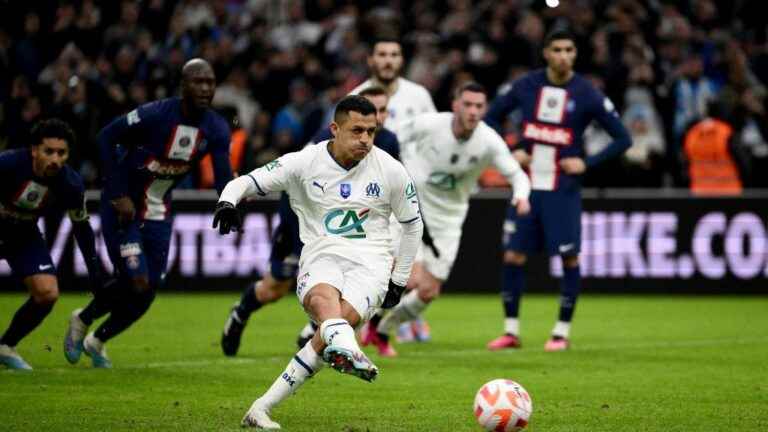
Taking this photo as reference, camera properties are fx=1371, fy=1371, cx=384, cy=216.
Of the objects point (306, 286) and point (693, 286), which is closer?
point (306, 286)

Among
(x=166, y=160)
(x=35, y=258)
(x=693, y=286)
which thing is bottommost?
(x=693, y=286)

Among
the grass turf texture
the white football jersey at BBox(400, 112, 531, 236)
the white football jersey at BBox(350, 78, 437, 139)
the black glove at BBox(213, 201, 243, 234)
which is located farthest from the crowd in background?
the black glove at BBox(213, 201, 243, 234)

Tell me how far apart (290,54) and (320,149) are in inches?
538

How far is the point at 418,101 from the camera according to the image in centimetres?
1359

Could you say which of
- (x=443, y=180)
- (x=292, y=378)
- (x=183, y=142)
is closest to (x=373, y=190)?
(x=292, y=378)

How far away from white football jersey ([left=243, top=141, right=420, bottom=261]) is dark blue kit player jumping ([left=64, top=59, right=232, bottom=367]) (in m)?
2.26

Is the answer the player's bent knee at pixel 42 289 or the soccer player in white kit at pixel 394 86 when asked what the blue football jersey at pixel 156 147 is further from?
the soccer player in white kit at pixel 394 86

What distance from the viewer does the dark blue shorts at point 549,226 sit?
12875 mm

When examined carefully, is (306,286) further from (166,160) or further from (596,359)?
(596,359)

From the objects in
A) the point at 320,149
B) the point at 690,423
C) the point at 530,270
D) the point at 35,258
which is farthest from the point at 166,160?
the point at 530,270

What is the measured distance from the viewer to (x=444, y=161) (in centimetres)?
1280

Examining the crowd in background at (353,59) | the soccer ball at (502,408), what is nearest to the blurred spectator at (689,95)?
the crowd in background at (353,59)

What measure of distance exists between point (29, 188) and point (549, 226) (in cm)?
501

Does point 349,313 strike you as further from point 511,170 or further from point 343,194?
point 511,170
